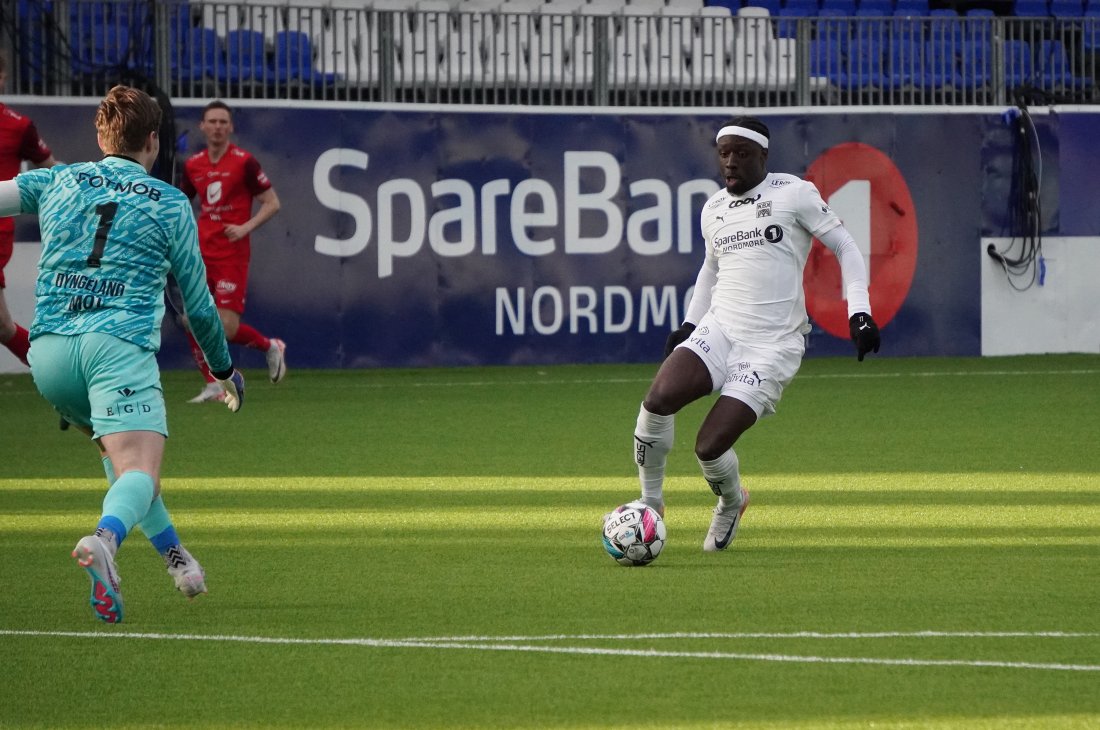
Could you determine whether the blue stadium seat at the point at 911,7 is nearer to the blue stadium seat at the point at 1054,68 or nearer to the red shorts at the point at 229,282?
the blue stadium seat at the point at 1054,68

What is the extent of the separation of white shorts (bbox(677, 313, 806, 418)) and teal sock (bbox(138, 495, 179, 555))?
8.32ft

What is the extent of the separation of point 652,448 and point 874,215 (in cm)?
1134

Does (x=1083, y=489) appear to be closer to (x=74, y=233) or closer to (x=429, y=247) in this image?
(x=74, y=233)

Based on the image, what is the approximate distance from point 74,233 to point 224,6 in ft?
40.7

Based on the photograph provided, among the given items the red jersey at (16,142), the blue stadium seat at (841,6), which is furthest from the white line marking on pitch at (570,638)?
the blue stadium seat at (841,6)

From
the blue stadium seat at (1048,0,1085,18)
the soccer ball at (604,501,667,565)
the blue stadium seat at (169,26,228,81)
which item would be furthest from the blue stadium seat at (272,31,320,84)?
the soccer ball at (604,501,667,565)

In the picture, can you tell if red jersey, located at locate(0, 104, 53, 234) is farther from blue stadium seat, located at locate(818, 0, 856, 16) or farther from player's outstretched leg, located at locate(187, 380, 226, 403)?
blue stadium seat, located at locate(818, 0, 856, 16)

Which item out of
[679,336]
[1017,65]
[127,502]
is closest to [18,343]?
[679,336]

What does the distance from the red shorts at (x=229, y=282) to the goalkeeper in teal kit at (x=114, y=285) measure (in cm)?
864

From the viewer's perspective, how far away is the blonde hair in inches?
234

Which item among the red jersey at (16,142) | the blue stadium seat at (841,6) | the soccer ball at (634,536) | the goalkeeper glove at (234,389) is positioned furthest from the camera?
the blue stadium seat at (841,6)

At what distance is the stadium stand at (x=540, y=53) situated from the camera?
1703cm

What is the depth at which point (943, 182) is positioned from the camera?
742 inches

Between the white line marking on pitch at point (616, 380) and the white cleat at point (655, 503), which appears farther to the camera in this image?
the white line marking on pitch at point (616, 380)
